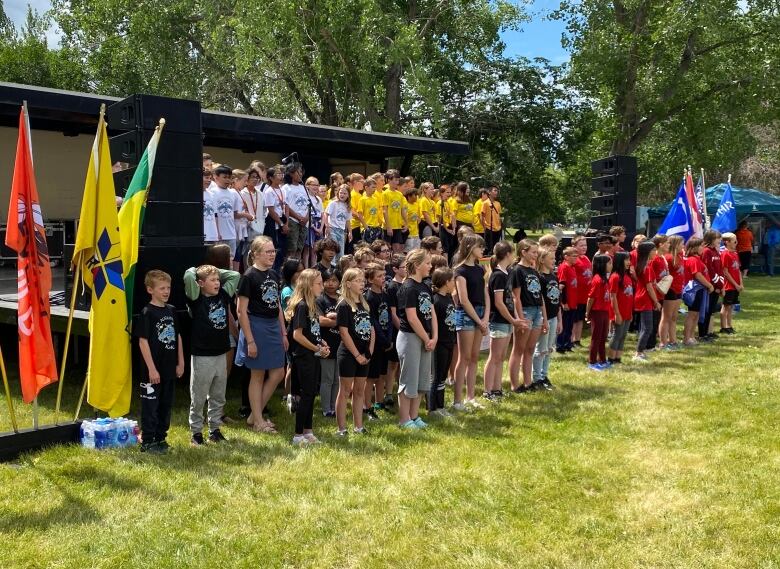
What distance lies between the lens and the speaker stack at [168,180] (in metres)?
7.20

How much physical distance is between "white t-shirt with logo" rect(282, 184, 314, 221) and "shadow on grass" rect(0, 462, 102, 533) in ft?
19.8

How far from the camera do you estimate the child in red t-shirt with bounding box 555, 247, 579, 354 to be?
36.4 ft

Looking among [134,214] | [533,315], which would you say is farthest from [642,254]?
[134,214]

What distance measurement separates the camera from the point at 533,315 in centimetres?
853

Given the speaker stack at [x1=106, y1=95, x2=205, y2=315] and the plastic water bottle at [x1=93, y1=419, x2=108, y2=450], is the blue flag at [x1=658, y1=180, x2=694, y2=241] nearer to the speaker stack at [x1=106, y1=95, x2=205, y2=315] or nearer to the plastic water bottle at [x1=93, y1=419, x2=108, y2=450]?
the speaker stack at [x1=106, y1=95, x2=205, y2=315]

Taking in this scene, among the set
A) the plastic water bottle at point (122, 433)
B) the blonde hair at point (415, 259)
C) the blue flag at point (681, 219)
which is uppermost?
the blue flag at point (681, 219)

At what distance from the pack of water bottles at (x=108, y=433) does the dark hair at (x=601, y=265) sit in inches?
237

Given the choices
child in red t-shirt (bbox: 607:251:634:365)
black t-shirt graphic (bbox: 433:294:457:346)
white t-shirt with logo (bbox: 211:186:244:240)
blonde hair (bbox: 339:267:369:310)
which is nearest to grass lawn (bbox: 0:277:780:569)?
black t-shirt graphic (bbox: 433:294:457:346)

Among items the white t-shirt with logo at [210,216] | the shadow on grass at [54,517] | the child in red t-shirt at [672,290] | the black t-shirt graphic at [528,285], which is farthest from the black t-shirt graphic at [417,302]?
the child in red t-shirt at [672,290]

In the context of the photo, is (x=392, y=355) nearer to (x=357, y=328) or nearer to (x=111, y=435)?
(x=357, y=328)

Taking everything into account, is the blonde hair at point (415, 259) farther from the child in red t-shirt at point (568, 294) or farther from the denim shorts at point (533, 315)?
the child in red t-shirt at point (568, 294)

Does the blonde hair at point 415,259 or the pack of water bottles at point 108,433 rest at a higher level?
the blonde hair at point 415,259

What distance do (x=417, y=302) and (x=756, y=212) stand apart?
20.9 meters

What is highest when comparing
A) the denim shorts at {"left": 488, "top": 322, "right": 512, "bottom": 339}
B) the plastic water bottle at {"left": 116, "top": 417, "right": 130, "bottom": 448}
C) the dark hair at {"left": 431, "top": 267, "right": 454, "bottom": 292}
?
the dark hair at {"left": 431, "top": 267, "right": 454, "bottom": 292}
